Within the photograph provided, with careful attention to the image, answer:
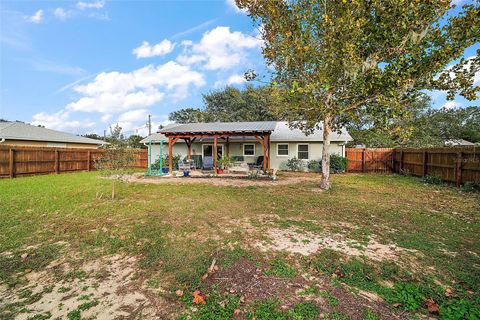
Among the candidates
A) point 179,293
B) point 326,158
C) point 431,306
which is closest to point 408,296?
point 431,306

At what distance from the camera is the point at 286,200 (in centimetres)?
769

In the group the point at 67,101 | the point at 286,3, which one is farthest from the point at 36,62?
the point at 286,3

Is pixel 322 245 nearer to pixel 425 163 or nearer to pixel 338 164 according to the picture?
pixel 425 163

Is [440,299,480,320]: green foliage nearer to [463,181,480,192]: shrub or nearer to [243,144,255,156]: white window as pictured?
[463,181,480,192]: shrub

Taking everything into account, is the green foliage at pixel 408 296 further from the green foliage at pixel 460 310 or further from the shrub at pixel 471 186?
the shrub at pixel 471 186

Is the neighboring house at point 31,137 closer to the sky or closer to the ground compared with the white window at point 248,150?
closer to the sky

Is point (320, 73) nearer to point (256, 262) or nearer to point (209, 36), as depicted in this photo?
point (256, 262)

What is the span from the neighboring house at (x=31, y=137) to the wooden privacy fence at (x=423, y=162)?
23.6 meters

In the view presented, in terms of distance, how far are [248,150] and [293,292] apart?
617 inches

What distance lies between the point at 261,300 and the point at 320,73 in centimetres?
726

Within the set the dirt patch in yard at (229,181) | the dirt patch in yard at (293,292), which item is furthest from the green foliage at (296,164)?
the dirt patch in yard at (293,292)

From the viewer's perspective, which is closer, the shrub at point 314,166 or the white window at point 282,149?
the shrub at point 314,166

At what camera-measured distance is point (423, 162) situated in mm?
12836

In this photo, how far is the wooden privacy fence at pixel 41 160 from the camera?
13.1 metres
